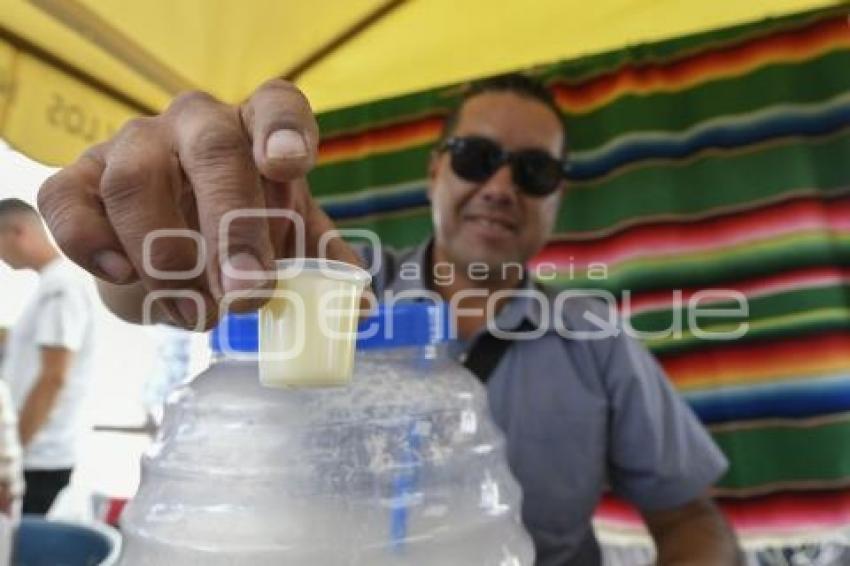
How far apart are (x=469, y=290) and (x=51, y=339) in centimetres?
115

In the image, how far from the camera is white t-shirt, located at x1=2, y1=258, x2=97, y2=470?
1.74 m

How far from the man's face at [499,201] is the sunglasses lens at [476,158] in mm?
12

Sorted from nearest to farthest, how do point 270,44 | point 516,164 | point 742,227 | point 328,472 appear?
point 328,472 → point 270,44 → point 516,164 → point 742,227

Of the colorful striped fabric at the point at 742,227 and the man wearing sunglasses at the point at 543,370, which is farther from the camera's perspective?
the colorful striped fabric at the point at 742,227

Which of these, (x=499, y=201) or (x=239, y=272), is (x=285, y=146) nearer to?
(x=239, y=272)

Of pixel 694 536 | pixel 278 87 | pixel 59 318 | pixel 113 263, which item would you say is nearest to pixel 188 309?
pixel 113 263

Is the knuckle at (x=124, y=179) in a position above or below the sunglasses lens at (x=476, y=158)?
below

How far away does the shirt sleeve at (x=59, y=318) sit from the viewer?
174 centimetres

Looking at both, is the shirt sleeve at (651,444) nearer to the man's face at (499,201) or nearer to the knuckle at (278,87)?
the man's face at (499,201)

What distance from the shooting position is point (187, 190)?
18.5 inches

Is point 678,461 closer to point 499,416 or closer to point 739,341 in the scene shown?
point 499,416

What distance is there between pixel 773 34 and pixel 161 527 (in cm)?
148

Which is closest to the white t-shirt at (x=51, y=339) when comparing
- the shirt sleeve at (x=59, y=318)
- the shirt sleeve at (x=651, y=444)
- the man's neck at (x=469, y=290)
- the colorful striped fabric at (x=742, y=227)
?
the shirt sleeve at (x=59, y=318)

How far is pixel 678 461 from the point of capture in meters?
1.16
